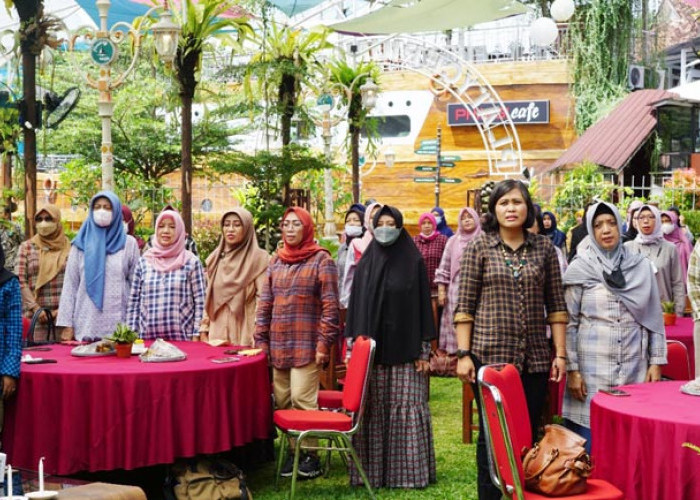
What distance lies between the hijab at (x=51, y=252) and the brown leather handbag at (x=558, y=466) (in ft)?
15.3

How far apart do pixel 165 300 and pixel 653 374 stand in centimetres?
315

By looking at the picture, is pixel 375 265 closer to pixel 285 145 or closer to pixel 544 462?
pixel 544 462

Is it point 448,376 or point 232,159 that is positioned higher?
point 232,159

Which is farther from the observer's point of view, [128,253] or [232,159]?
[232,159]

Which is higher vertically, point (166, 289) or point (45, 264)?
point (45, 264)

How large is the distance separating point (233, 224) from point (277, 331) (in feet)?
2.96

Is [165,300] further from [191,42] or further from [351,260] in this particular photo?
[191,42]

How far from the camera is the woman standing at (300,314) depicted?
6.53m

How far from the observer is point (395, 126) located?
3250 centimetres

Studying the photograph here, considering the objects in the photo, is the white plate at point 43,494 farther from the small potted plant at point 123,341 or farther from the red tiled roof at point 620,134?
the red tiled roof at point 620,134

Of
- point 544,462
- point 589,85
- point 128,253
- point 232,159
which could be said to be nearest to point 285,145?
point 232,159

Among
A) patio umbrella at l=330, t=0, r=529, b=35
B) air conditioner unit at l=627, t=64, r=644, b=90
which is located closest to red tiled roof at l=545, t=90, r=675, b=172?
air conditioner unit at l=627, t=64, r=644, b=90

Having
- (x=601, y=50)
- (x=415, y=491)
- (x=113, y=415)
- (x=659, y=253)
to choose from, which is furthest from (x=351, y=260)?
(x=601, y=50)

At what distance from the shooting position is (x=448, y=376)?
11.0m
